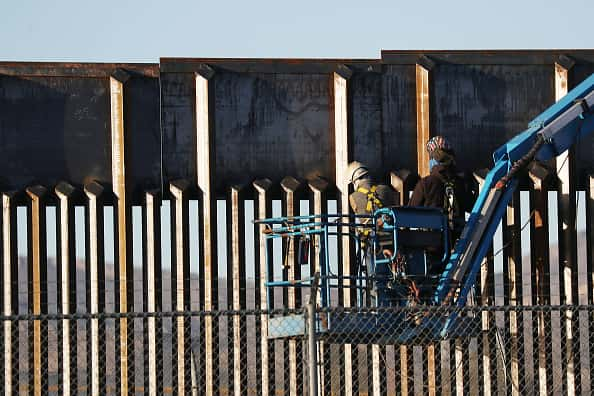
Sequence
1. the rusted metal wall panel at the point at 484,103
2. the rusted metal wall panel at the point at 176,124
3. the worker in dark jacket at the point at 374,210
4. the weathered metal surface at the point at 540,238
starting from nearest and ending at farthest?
the worker in dark jacket at the point at 374,210, the weathered metal surface at the point at 540,238, the rusted metal wall panel at the point at 176,124, the rusted metal wall panel at the point at 484,103

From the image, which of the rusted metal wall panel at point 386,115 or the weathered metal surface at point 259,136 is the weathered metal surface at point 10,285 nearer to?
the weathered metal surface at point 259,136

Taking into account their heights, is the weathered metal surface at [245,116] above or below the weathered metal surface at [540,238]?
above

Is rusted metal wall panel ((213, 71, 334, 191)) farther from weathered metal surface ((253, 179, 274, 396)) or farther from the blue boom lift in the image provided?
the blue boom lift

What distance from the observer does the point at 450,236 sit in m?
18.0

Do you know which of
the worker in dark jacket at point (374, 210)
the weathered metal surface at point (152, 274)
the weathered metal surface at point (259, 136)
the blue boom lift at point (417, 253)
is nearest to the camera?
the blue boom lift at point (417, 253)

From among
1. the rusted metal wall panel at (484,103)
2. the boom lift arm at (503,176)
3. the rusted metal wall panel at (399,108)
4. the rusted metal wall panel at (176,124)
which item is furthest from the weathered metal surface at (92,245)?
the boom lift arm at (503,176)

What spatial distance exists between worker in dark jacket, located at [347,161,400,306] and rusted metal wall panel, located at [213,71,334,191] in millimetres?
2653

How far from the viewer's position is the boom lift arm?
58.2 feet

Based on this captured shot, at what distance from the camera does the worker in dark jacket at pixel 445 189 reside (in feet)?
58.3

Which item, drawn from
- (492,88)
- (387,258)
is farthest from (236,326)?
(492,88)

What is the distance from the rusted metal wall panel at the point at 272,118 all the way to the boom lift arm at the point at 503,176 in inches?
146

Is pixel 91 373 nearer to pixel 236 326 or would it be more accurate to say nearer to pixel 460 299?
pixel 236 326

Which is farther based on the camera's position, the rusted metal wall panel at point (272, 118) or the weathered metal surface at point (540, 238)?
the rusted metal wall panel at point (272, 118)

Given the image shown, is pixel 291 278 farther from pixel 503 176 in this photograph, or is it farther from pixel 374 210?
pixel 503 176
